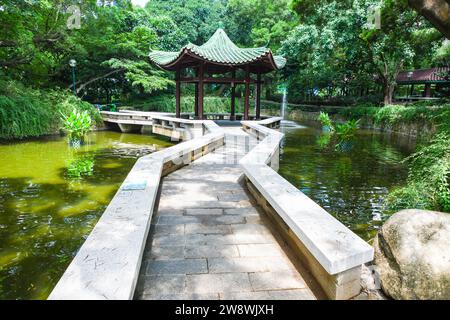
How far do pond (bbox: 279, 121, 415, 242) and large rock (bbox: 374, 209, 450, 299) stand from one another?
258 centimetres

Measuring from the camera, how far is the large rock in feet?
9.62

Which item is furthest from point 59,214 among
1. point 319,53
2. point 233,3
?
point 233,3

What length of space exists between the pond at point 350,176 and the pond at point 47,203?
5064mm

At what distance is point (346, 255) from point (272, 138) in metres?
7.54

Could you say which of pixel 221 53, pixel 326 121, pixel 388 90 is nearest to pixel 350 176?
pixel 221 53

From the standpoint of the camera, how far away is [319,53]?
25562 mm

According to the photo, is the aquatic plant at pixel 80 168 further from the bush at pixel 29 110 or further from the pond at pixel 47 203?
the bush at pixel 29 110

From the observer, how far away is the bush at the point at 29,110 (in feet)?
51.4

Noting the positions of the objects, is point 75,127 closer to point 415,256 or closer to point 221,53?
point 221,53

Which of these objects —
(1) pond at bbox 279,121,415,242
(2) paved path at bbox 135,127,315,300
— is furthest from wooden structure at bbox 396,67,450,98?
(2) paved path at bbox 135,127,315,300

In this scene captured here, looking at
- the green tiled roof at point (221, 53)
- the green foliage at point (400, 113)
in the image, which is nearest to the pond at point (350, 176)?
the green foliage at point (400, 113)

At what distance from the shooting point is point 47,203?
291 inches

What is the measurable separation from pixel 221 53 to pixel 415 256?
1587 cm
